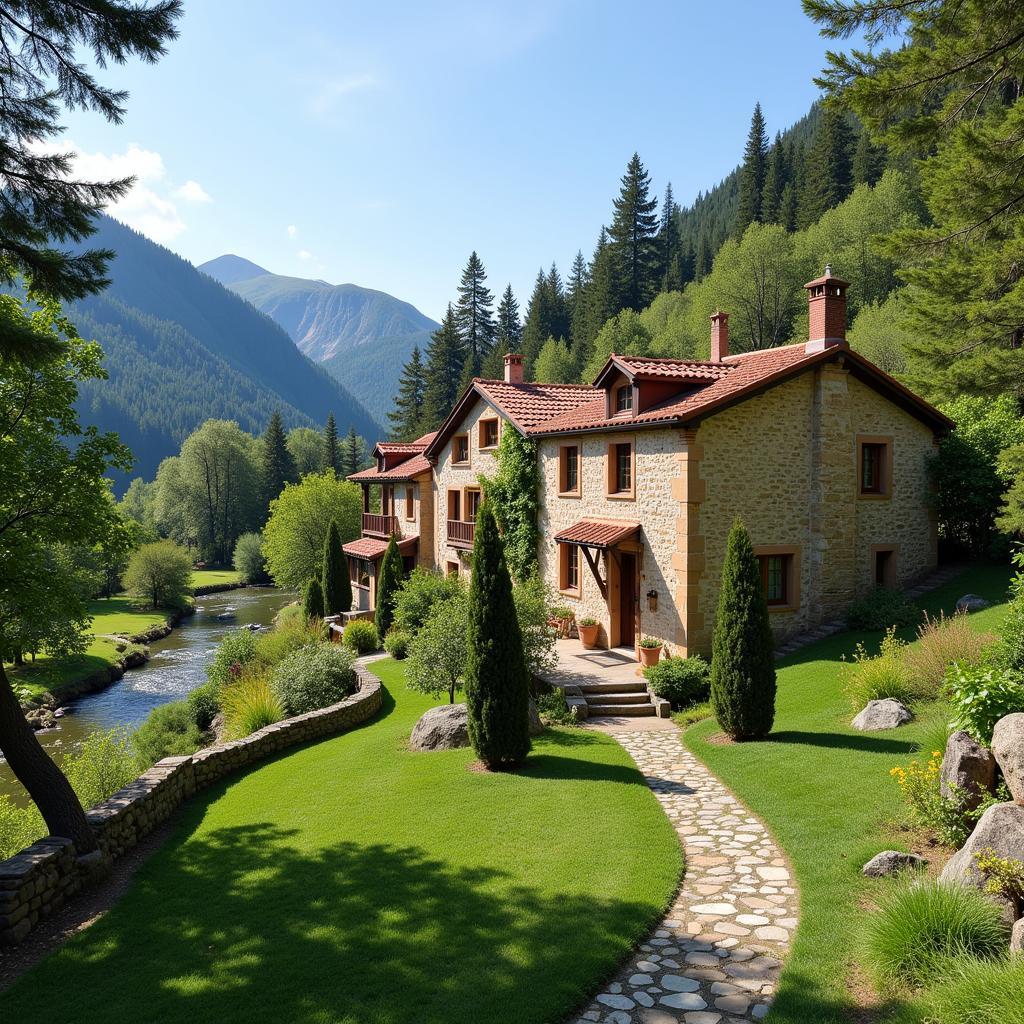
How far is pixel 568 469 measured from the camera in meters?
23.9

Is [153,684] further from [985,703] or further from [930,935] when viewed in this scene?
[930,935]

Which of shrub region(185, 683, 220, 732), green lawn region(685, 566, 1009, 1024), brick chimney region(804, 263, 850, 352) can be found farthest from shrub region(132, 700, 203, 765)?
brick chimney region(804, 263, 850, 352)

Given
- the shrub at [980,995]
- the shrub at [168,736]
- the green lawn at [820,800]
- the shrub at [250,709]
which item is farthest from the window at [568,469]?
the shrub at [980,995]

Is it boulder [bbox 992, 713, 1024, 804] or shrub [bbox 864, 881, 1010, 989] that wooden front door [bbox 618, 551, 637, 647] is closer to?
boulder [bbox 992, 713, 1024, 804]

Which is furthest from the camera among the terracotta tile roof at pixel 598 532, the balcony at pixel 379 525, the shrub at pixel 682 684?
the balcony at pixel 379 525

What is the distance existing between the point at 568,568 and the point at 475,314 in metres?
61.3

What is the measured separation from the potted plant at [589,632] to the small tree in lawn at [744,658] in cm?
833

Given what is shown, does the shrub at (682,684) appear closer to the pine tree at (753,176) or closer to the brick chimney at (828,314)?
the brick chimney at (828,314)

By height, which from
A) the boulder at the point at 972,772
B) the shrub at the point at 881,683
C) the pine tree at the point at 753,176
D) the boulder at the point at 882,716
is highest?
the pine tree at the point at 753,176

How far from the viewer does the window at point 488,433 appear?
28.2 meters

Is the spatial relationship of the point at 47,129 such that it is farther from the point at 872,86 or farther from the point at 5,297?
the point at 872,86

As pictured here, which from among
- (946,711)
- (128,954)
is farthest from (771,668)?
(128,954)

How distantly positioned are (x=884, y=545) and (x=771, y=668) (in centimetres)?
1026

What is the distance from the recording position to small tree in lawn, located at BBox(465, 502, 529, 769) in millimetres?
12352
